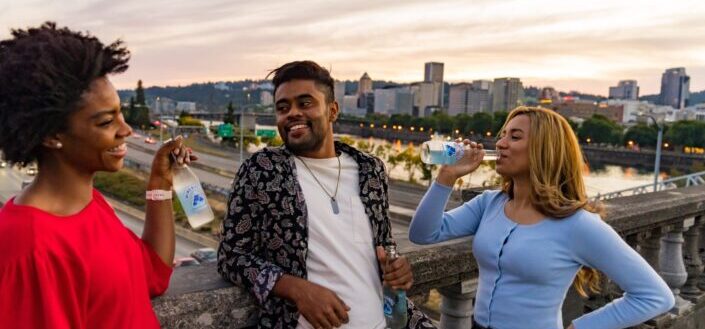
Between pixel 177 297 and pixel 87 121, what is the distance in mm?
755

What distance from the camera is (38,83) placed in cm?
145

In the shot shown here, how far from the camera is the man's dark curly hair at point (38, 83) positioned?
1447 mm

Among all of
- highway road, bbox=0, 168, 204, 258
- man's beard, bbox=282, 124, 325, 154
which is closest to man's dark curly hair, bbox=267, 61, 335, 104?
man's beard, bbox=282, 124, 325, 154

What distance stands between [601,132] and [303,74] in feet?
343

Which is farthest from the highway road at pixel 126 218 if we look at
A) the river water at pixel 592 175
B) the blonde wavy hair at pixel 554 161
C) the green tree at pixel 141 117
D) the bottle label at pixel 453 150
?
the green tree at pixel 141 117

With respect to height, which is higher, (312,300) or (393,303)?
(312,300)

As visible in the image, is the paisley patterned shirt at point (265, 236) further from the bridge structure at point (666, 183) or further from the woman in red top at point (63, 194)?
the bridge structure at point (666, 183)

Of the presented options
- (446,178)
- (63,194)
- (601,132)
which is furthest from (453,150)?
(601,132)

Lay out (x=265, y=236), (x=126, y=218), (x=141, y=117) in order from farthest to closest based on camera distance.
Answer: (x=141, y=117) → (x=126, y=218) → (x=265, y=236)

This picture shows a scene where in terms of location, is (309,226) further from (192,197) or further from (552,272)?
(552,272)

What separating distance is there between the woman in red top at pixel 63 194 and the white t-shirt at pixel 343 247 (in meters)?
0.71

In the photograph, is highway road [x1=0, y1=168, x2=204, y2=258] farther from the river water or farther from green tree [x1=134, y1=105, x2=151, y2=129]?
green tree [x1=134, y1=105, x2=151, y2=129]

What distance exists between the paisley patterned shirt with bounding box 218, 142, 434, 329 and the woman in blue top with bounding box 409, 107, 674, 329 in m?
0.84

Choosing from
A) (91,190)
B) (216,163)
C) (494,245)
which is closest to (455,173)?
(494,245)
